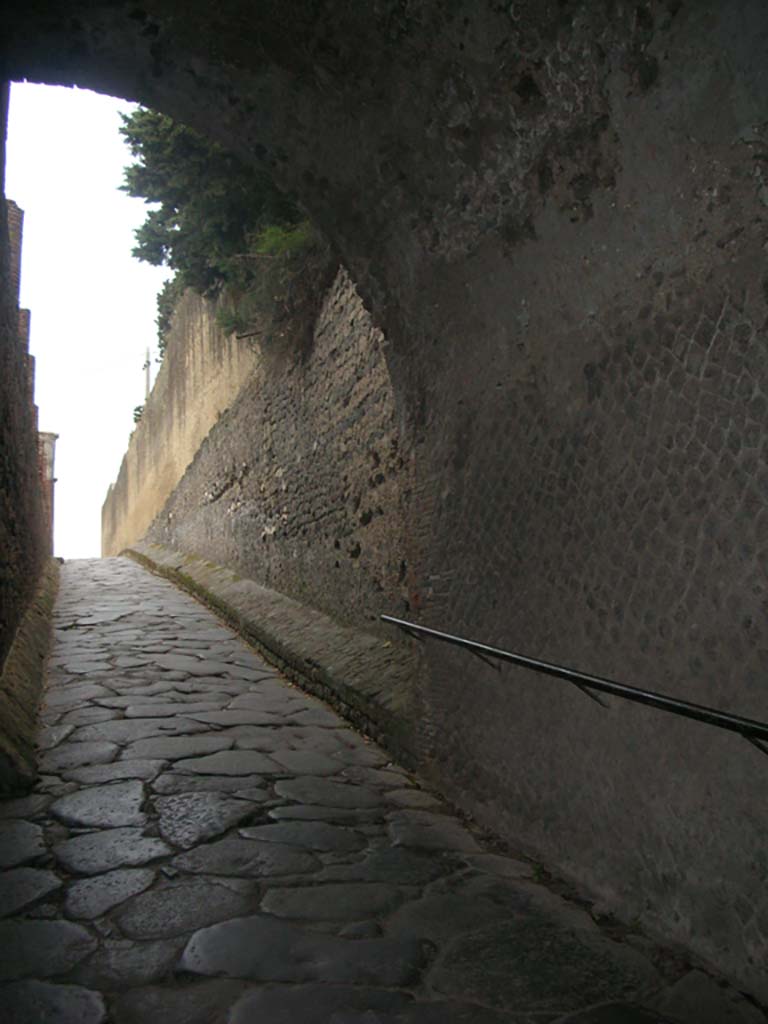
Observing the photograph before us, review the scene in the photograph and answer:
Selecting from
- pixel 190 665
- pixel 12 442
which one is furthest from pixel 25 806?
pixel 12 442

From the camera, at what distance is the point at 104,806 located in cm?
352

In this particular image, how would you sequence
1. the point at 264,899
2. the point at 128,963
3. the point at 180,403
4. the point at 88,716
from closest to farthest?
the point at 128,963 < the point at 264,899 < the point at 88,716 < the point at 180,403

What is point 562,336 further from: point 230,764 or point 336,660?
point 336,660

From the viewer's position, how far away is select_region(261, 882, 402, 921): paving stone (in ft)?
8.64

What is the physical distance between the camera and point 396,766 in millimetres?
4418

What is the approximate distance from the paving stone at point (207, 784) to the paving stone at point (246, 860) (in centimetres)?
55

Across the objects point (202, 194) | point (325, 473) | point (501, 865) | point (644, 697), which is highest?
point (202, 194)

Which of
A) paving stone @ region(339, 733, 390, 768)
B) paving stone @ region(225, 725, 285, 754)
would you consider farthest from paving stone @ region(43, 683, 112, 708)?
paving stone @ region(339, 733, 390, 768)

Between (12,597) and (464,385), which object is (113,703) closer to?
(12,597)

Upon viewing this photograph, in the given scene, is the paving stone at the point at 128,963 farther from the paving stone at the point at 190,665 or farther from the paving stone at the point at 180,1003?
the paving stone at the point at 190,665

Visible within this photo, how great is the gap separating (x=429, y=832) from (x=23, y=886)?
1.56 m

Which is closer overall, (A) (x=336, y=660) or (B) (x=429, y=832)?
(B) (x=429, y=832)

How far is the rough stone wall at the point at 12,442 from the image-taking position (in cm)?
517

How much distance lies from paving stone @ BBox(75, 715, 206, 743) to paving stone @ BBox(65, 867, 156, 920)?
1671mm
